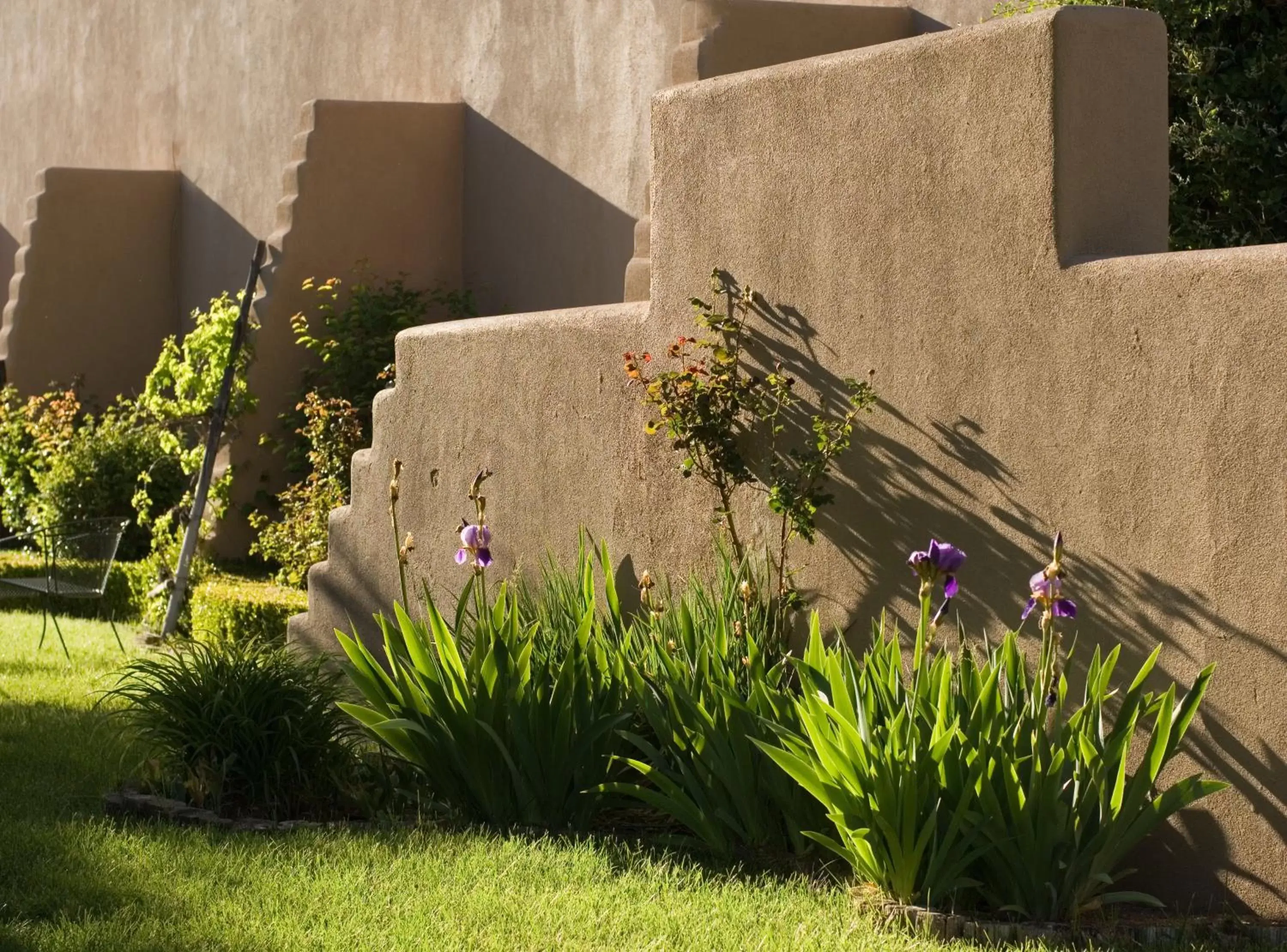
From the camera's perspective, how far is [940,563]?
5172 mm

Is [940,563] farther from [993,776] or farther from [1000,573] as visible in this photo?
[993,776]

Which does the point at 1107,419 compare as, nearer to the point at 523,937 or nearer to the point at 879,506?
the point at 879,506

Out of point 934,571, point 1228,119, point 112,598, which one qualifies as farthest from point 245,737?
point 112,598

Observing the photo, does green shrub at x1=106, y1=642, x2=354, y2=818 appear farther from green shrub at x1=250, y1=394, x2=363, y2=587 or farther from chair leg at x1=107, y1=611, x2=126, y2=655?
green shrub at x1=250, y1=394, x2=363, y2=587

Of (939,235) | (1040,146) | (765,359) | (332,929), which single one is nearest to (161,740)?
(332,929)

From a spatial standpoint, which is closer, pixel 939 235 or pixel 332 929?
pixel 332 929

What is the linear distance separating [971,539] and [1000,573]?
0.16 metres

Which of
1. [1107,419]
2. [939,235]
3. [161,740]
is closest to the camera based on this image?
[1107,419]

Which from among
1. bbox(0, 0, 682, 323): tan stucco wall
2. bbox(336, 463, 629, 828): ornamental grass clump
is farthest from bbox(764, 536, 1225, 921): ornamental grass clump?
bbox(0, 0, 682, 323): tan stucco wall

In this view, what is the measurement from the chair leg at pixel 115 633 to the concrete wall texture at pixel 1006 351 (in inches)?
162

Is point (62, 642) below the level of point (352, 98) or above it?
below

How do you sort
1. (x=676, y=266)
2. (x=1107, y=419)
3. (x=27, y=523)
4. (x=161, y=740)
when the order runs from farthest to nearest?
(x=27, y=523), (x=676, y=266), (x=161, y=740), (x=1107, y=419)

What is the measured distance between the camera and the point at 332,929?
4742mm

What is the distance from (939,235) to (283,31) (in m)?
10.2
